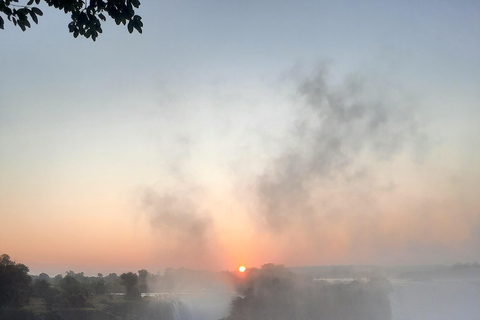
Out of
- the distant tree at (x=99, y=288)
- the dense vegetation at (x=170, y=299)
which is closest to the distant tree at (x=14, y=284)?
the dense vegetation at (x=170, y=299)

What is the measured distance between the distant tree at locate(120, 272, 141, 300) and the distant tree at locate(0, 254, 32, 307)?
28540 mm

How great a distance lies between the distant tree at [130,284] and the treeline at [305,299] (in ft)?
60.6

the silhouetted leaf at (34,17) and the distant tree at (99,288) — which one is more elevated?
the silhouetted leaf at (34,17)

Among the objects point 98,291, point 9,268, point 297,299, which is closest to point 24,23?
point 9,268

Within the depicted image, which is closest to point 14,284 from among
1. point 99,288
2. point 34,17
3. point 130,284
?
point 99,288

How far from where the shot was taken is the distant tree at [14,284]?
4959 centimetres

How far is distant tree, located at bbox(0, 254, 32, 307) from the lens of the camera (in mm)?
49594

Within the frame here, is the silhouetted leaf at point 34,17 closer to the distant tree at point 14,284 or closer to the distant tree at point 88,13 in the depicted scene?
the distant tree at point 88,13

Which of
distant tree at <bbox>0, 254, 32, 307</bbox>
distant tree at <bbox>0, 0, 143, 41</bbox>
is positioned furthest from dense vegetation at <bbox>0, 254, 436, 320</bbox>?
distant tree at <bbox>0, 0, 143, 41</bbox>

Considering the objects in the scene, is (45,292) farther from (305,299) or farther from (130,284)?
(305,299)

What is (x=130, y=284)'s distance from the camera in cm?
8381

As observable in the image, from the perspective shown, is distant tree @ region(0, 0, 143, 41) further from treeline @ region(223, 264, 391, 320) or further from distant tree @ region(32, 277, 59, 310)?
treeline @ region(223, 264, 391, 320)

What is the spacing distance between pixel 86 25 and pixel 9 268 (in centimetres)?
5196

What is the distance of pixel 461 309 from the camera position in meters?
99.2
